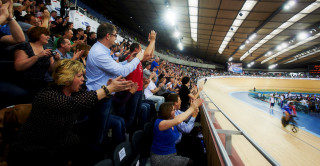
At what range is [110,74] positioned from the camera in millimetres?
1565

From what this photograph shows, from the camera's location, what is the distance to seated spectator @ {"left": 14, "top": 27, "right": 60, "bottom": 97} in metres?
1.40

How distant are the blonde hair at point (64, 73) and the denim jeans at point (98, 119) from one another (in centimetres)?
43

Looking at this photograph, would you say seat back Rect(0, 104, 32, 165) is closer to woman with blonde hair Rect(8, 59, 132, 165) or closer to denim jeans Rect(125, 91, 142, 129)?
woman with blonde hair Rect(8, 59, 132, 165)

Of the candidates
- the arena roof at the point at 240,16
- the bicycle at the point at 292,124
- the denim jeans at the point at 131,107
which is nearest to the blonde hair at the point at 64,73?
the denim jeans at the point at 131,107

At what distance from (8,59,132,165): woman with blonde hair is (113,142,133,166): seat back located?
1.26ft

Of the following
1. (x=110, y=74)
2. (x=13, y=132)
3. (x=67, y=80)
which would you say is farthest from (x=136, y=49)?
(x=13, y=132)

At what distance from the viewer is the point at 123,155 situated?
1.31 meters

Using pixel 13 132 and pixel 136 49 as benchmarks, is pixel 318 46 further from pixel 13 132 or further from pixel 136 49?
pixel 13 132

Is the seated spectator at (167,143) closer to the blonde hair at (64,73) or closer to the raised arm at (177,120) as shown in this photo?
the raised arm at (177,120)

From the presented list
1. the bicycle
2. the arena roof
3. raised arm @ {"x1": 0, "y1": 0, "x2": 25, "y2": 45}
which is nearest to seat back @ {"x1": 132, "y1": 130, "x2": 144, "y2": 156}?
raised arm @ {"x1": 0, "y1": 0, "x2": 25, "y2": 45}

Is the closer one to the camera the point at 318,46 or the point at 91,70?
the point at 91,70

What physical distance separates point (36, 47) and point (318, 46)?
877 inches

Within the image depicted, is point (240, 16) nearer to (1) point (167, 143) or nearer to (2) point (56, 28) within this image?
(2) point (56, 28)

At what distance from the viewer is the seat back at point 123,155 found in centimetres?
121
